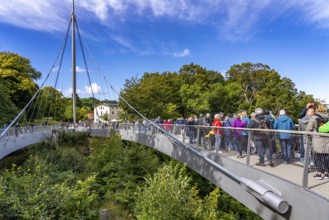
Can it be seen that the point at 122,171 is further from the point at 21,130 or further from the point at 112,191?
the point at 21,130

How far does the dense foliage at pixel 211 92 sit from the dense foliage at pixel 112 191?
35.5 ft

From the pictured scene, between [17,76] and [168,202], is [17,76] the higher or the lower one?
the higher one

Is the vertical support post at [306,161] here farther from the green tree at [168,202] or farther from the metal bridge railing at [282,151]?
the green tree at [168,202]

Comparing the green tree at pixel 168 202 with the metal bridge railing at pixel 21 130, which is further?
the metal bridge railing at pixel 21 130

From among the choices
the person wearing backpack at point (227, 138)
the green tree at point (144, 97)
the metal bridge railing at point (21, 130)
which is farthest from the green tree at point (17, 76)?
the person wearing backpack at point (227, 138)

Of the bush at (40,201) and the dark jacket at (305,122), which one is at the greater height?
the dark jacket at (305,122)

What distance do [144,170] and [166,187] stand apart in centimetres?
767

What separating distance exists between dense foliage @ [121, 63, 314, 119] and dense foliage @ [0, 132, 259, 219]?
10.8 meters

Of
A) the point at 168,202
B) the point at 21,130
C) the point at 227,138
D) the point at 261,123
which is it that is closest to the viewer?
the point at 261,123

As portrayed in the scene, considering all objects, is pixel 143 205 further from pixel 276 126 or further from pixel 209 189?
pixel 209 189

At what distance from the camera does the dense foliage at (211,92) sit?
105ft

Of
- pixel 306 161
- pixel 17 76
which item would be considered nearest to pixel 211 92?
pixel 17 76

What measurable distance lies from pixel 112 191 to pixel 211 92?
3036cm

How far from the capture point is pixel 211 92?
43.1 metres
